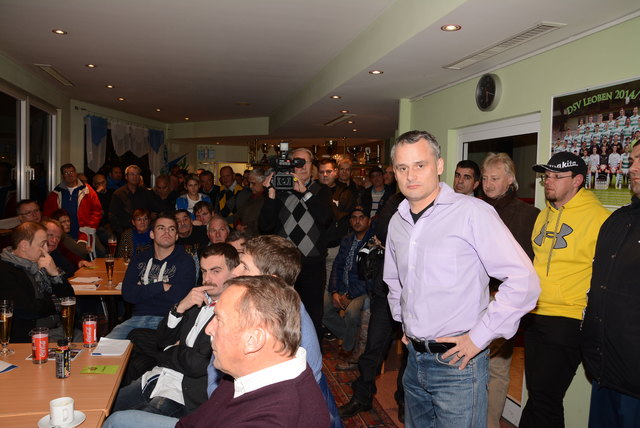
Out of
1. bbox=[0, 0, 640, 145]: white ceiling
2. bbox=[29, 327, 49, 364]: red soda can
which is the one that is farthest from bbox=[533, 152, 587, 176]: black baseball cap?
bbox=[29, 327, 49, 364]: red soda can

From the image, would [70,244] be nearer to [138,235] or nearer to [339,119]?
[138,235]

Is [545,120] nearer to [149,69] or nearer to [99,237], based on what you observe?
[149,69]

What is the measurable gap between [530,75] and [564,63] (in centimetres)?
34

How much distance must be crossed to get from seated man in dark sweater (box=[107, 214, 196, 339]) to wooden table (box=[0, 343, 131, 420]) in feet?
3.65

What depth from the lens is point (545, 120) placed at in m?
3.21

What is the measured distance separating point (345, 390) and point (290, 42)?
308cm

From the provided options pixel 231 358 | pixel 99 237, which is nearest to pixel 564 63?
pixel 231 358

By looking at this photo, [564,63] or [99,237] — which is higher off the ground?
[564,63]

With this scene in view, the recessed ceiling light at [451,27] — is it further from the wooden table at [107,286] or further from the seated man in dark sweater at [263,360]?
the wooden table at [107,286]

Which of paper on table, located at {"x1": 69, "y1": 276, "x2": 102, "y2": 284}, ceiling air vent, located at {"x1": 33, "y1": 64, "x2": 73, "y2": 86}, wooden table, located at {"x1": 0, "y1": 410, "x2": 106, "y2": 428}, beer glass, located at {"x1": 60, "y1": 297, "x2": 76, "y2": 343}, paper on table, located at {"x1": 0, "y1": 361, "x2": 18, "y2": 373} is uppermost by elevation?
ceiling air vent, located at {"x1": 33, "y1": 64, "x2": 73, "y2": 86}

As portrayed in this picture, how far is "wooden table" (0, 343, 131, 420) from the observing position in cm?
182

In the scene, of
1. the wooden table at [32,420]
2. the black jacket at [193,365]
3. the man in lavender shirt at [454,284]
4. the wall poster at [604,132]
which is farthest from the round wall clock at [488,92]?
the wooden table at [32,420]

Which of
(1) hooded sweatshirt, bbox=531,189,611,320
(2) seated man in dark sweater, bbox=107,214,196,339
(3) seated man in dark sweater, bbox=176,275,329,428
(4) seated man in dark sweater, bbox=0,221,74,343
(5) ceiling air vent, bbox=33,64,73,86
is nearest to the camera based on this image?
(3) seated man in dark sweater, bbox=176,275,329,428

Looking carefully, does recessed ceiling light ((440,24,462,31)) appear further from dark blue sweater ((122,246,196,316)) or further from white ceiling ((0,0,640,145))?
dark blue sweater ((122,246,196,316))
